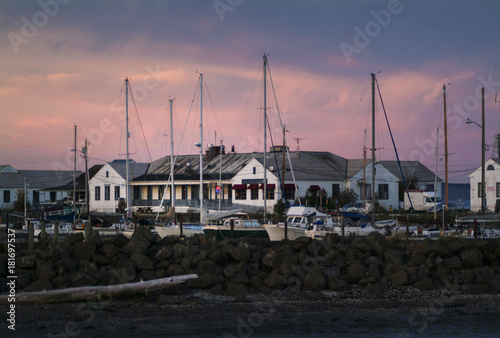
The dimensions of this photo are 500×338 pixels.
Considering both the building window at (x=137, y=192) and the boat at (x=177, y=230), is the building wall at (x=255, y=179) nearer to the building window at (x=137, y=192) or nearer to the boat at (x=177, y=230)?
the building window at (x=137, y=192)

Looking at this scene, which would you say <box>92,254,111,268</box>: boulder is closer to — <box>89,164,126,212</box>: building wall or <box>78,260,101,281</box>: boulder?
<box>78,260,101,281</box>: boulder

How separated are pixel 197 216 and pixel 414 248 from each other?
123 feet

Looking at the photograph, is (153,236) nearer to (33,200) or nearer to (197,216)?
(197,216)

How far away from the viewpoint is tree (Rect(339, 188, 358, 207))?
214ft

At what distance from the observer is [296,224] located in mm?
38375

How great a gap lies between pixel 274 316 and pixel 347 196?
4977 cm

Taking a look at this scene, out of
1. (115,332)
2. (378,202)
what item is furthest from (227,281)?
(378,202)

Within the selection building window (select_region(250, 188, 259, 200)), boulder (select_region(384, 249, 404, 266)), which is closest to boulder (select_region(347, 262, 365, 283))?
boulder (select_region(384, 249, 404, 266))

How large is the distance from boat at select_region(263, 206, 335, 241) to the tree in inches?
926

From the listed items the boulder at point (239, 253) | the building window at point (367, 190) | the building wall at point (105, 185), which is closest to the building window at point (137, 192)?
the building wall at point (105, 185)

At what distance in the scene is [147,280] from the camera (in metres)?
19.8

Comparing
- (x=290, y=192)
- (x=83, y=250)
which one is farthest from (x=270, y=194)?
(x=83, y=250)

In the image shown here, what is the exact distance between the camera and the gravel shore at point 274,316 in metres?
15.5

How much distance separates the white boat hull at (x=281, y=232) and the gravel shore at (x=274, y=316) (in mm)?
16325
